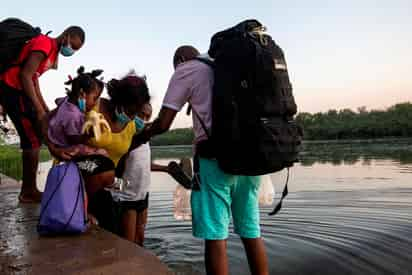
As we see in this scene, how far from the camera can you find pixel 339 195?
768cm

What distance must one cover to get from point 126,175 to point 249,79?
1462 millimetres

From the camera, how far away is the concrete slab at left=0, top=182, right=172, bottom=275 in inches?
85.3

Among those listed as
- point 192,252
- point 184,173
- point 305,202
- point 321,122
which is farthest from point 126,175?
point 321,122

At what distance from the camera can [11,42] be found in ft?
12.9

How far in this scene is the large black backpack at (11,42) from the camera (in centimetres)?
394

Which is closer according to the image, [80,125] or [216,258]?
[216,258]

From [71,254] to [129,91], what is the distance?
1.08 meters

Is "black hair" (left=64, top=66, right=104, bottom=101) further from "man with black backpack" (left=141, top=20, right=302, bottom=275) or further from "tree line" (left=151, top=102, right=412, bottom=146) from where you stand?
"tree line" (left=151, top=102, right=412, bottom=146)

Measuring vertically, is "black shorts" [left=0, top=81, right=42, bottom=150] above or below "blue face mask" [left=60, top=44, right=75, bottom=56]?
below

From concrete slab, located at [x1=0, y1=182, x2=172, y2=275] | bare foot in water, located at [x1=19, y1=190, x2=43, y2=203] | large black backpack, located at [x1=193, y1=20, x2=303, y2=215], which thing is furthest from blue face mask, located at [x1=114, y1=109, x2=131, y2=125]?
bare foot in water, located at [x1=19, y1=190, x2=43, y2=203]

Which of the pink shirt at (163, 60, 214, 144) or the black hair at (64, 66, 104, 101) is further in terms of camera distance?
the black hair at (64, 66, 104, 101)

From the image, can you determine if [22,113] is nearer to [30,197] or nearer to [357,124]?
[30,197]

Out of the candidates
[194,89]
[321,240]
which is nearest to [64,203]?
[194,89]

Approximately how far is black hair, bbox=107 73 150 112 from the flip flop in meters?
0.58
